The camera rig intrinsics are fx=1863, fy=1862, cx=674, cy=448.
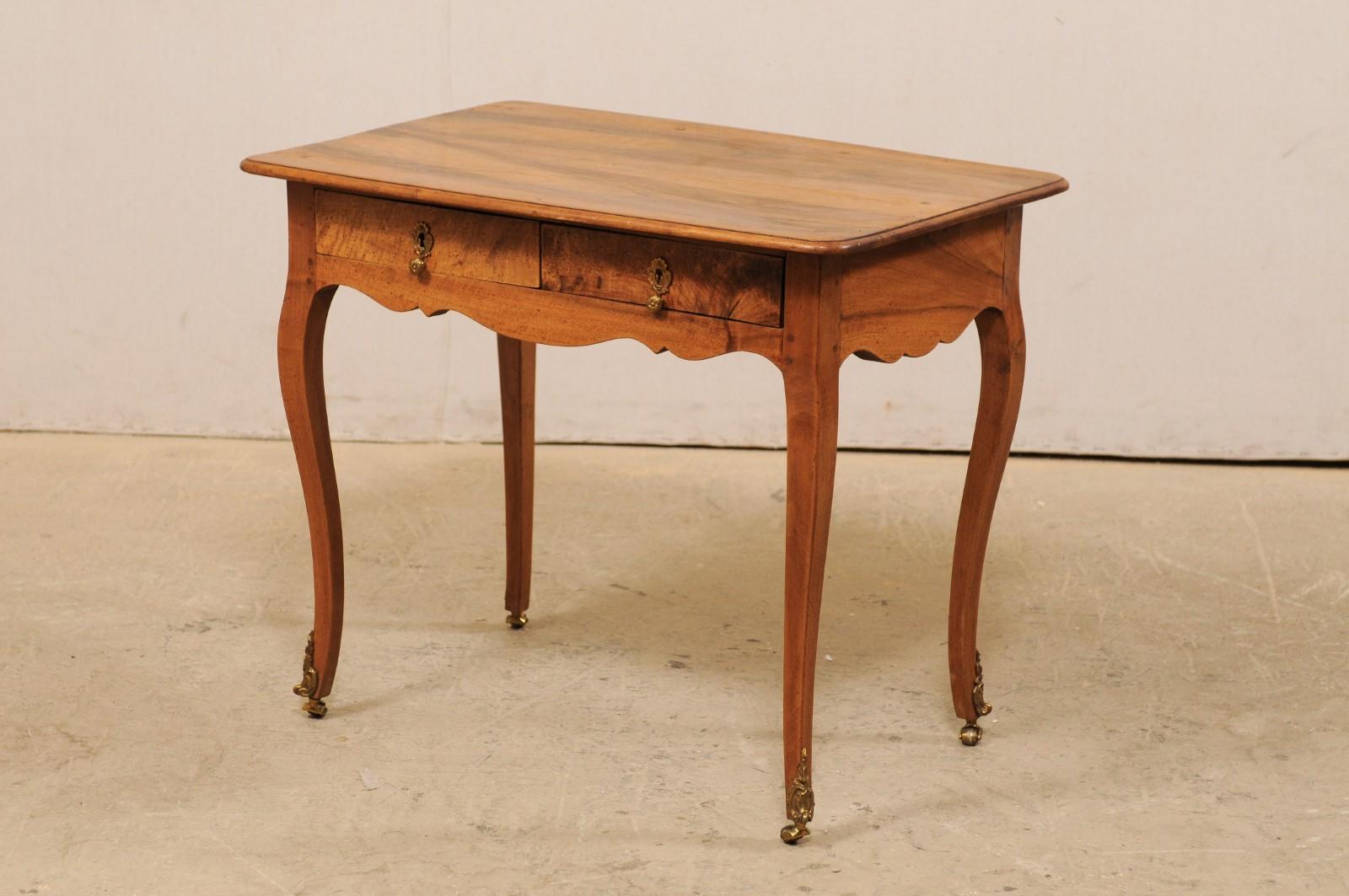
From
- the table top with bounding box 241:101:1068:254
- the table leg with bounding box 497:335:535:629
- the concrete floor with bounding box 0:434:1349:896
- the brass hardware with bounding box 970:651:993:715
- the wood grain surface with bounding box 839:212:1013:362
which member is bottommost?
the concrete floor with bounding box 0:434:1349:896

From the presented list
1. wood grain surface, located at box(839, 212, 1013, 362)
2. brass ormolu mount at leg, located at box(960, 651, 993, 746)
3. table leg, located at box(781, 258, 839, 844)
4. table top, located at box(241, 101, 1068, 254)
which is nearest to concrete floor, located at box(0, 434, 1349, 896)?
brass ormolu mount at leg, located at box(960, 651, 993, 746)

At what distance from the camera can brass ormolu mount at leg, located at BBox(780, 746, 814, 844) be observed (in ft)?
9.93

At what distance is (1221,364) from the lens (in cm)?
507

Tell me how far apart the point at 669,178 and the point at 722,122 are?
6.16ft

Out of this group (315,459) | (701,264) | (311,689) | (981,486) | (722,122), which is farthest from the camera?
(722,122)

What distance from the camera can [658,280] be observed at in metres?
2.90

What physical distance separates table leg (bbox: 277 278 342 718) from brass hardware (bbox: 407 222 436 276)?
24 centimetres

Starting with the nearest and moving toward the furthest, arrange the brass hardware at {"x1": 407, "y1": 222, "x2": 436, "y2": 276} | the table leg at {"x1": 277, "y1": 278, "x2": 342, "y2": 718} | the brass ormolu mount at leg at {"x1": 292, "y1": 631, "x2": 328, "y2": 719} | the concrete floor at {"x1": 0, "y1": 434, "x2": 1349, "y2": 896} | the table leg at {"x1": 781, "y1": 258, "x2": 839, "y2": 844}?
the table leg at {"x1": 781, "y1": 258, "x2": 839, "y2": 844}, the concrete floor at {"x1": 0, "y1": 434, "x2": 1349, "y2": 896}, the brass hardware at {"x1": 407, "y1": 222, "x2": 436, "y2": 276}, the table leg at {"x1": 277, "y1": 278, "x2": 342, "y2": 718}, the brass ormolu mount at leg at {"x1": 292, "y1": 631, "x2": 328, "y2": 719}

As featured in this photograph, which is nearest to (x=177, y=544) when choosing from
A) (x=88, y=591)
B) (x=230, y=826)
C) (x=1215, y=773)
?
(x=88, y=591)

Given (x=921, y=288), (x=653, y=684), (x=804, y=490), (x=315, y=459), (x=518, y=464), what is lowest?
(x=653, y=684)

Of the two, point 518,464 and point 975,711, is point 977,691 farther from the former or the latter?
point 518,464

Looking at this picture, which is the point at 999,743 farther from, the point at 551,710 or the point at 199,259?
the point at 199,259

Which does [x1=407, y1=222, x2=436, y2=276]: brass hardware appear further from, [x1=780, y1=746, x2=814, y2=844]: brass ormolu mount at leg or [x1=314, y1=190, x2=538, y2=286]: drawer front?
[x1=780, y1=746, x2=814, y2=844]: brass ormolu mount at leg

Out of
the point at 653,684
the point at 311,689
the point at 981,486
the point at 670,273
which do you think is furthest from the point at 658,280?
the point at 311,689
